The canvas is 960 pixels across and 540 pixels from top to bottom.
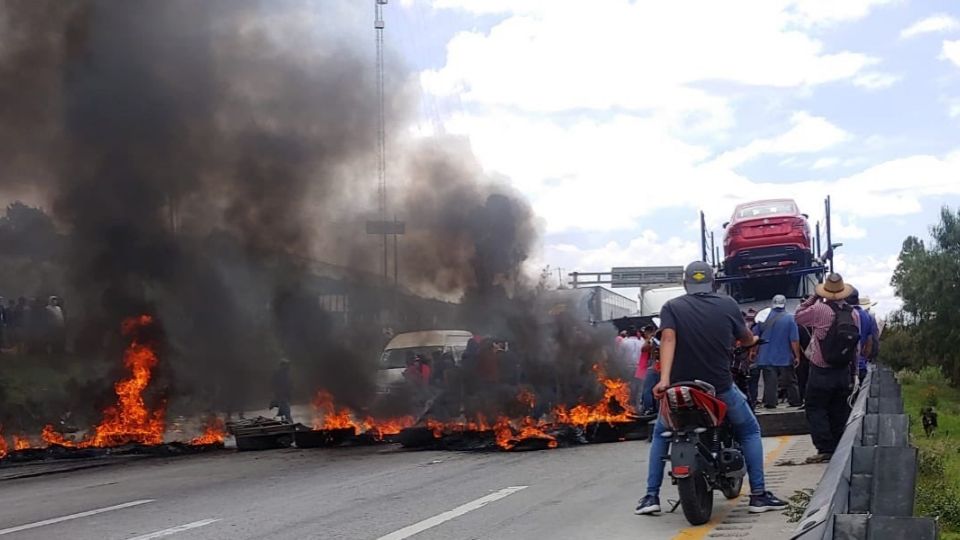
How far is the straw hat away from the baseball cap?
8.21 ft

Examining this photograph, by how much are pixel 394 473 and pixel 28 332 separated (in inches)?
424

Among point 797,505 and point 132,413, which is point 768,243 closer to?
point 132,413

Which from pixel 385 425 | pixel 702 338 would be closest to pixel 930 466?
pixel 702 338

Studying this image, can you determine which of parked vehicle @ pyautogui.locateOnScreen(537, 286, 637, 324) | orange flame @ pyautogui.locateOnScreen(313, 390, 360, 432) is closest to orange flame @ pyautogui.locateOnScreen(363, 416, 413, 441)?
orange flame @ pyautogui.locateOnScreen(313, 390, 360, 432)

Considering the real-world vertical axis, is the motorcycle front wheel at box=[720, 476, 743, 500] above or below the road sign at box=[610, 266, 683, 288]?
below

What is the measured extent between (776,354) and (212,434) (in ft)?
27.3

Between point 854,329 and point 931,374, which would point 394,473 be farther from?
point 931,374

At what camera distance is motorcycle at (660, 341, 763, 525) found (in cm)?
688

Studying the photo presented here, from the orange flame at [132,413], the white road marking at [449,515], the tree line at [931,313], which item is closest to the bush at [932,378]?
the tree line at [931,313]

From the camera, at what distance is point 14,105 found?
17.4 m

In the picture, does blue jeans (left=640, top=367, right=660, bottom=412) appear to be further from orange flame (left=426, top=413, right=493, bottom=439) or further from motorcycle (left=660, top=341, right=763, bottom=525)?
motorcycle (left=660, top=341, right=763, bottom=525)

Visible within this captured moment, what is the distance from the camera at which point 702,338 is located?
7242 millimetres


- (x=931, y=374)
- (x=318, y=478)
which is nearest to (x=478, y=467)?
(x=318, y=478)

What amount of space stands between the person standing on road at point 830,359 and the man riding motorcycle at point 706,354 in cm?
211
